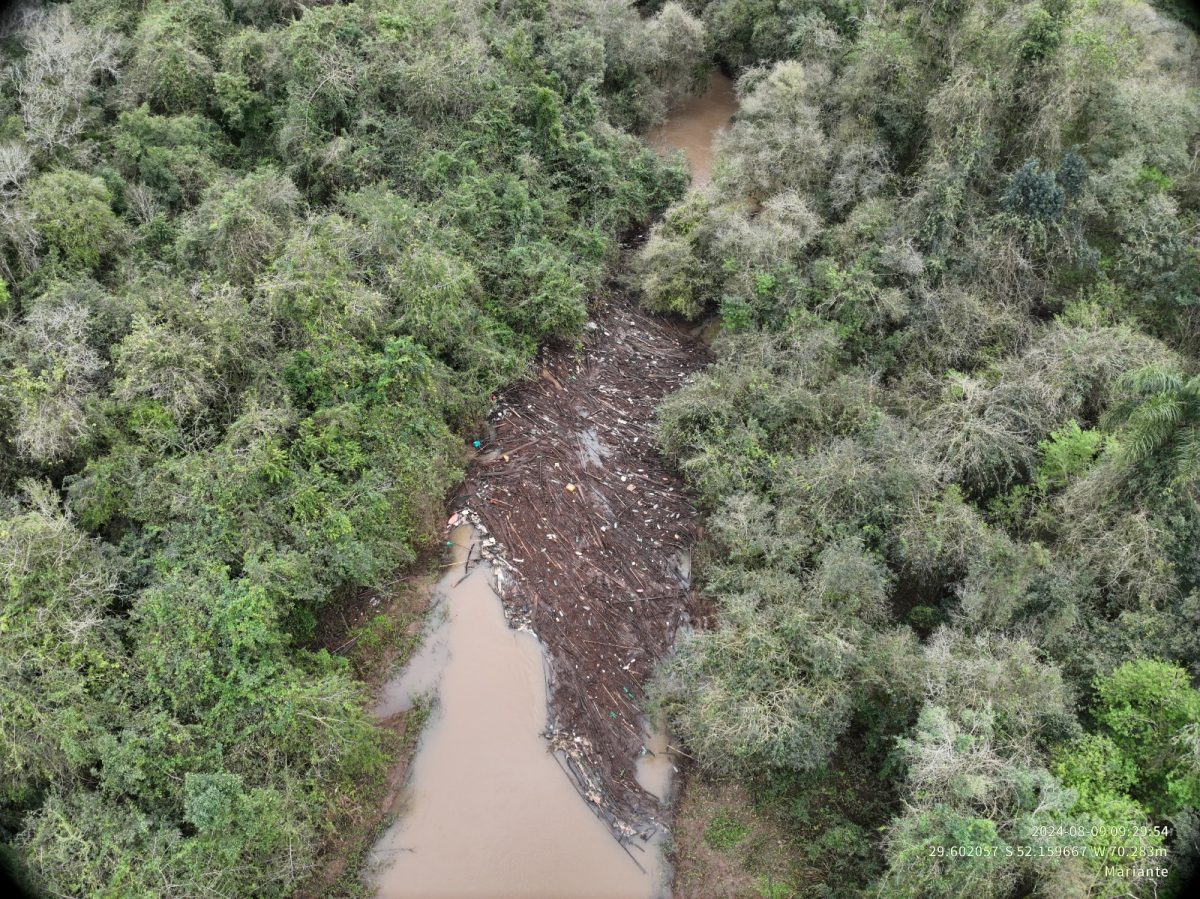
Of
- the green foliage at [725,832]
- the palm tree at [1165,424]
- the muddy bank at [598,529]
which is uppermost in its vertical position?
the palm tree at [1165,424]

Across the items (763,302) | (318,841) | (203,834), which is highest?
(763,302)

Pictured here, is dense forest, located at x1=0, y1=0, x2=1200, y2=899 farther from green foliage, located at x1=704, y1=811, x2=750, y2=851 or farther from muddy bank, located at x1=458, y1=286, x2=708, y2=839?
muddy bank, located at x1=458, y1=286, x2=708, y2=839

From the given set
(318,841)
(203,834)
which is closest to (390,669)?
(318,841)

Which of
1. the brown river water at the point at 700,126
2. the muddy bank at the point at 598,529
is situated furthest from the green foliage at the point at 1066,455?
the brown river water at the point at 700,126

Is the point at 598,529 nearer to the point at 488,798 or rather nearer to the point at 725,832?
the point at 488,798

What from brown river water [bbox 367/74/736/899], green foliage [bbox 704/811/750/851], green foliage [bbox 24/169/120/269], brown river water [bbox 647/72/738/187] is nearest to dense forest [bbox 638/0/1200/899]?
green foliage [bbox 704/811/750/851]

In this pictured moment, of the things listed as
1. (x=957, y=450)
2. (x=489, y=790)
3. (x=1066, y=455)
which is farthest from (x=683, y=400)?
(x=489, y=790)

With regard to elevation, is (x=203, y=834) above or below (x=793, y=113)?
below

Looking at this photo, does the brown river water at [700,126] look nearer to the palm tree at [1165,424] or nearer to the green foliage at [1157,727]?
the palm tree at [1165,424]

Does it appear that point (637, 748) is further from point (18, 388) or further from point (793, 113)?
point (793, 113)
